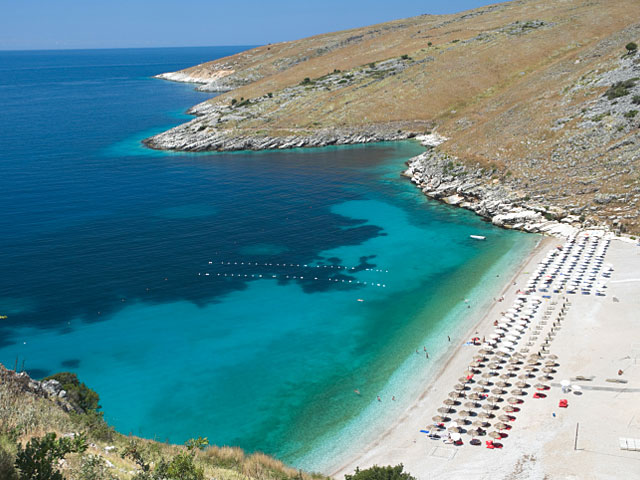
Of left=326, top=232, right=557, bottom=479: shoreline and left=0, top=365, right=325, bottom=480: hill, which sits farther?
left=326, top=232, right=557, bottom=479: shoreline

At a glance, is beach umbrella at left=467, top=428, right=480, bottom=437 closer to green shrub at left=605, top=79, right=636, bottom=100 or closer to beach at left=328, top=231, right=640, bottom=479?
beach at left=328, top=231, right=640, bottom=479

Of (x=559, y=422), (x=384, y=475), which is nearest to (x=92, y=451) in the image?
(x=384, y=475)

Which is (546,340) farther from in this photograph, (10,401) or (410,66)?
(410,66)

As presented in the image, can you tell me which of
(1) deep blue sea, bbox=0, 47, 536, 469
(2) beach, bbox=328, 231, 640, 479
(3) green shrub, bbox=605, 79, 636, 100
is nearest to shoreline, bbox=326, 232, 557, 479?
(2) beach, bbox=328, 231, 640, 479

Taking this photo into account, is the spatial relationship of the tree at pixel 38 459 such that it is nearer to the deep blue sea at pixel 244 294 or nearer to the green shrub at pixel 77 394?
the green shrub at pixel 77 394

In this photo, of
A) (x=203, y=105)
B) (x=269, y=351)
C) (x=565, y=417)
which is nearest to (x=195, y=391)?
(x=269, y=351)

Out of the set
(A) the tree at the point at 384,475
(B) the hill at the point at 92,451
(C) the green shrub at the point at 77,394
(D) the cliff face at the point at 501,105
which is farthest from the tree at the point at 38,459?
(D) the cliff face at the point at 501,105
